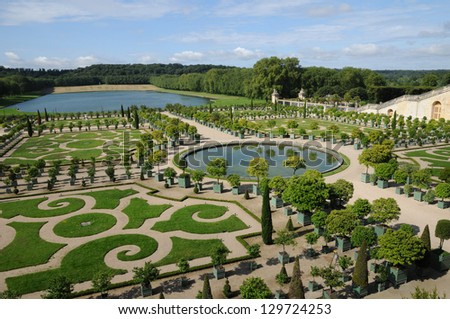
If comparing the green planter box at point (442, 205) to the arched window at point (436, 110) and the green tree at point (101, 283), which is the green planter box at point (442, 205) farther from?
the arched window at point (436, 110)

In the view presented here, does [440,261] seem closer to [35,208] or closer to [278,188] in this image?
[278,188]

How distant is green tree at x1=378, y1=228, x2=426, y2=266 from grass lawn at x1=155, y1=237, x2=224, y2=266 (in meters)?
10.3

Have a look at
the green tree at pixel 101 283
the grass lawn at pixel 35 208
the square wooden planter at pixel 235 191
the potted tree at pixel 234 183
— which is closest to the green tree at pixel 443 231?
the potted tree at pixel 234 183

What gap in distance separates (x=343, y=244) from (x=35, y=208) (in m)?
27.1

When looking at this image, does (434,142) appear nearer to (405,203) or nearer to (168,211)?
(405,203)

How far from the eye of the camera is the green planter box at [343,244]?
23.1 metres

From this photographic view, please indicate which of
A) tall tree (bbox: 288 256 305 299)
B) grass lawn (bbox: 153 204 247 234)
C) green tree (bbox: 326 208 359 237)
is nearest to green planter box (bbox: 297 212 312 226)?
green tree (bbox: 326 208 359 237)

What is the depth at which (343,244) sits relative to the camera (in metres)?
23.1

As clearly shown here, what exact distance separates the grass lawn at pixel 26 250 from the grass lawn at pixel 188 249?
26.9 ft

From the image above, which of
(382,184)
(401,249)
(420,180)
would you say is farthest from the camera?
(382,184)

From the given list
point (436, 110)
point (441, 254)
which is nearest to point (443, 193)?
point (441, 254)

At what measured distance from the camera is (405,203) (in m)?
30.9
